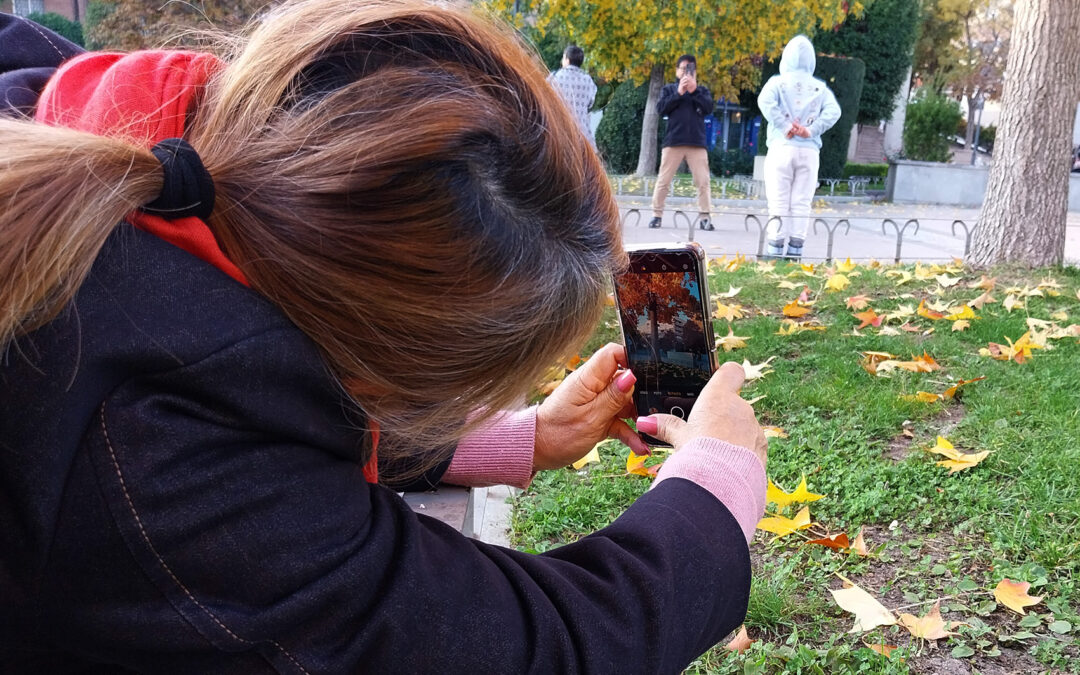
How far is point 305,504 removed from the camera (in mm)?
849

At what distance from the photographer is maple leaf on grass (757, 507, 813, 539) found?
7.51 ft

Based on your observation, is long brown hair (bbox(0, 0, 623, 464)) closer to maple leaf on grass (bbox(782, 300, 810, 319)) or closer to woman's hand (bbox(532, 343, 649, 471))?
woman's hand (bbox(532, 343, 649, 471))

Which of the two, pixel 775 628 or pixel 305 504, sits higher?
pixel 305 504

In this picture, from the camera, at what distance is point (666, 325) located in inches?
63.7

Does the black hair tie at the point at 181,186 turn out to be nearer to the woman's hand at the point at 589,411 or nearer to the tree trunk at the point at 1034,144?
the woman's hand at the point at 589,411

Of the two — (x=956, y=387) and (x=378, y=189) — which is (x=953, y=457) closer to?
(x=956, y=387)

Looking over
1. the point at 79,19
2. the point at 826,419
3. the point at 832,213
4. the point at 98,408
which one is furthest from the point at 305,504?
the point at 79,19

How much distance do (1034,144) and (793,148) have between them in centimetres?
268

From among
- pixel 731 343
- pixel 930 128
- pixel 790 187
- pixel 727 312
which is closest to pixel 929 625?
pixel 731 343

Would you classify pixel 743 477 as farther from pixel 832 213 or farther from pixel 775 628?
pixel 832 213

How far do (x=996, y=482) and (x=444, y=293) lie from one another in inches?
84.1

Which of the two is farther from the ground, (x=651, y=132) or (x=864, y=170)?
(x=651, y=132)

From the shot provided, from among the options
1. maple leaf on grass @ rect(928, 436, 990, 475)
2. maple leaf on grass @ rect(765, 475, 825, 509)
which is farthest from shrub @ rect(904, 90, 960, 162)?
maple leaf on grass @ rect(765, 475, 825, 509)

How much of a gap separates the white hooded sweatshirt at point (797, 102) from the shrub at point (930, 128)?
555 inches
